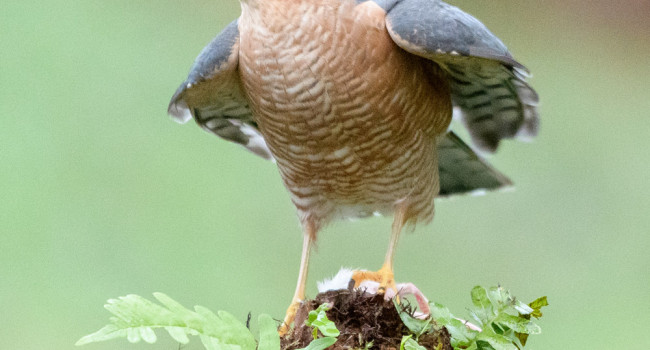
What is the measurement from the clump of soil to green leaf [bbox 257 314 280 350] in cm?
19

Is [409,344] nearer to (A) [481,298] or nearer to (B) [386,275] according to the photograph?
(A) [481,298]

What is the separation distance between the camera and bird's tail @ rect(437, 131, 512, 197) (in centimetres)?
324

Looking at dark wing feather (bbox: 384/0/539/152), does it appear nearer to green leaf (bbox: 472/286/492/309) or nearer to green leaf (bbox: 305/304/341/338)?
green leaf (bbox: 472/286/492/309)

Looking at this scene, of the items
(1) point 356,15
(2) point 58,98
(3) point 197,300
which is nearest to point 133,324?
(1) point 356,15

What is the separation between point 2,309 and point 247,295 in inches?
54.7

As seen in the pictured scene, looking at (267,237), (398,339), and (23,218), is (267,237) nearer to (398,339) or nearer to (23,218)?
(23,218)

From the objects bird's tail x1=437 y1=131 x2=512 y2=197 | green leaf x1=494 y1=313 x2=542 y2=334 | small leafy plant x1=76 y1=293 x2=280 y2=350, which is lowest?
bird's tail x1=437 y1=131 x2=512 y2=197

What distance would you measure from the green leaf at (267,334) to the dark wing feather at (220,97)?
1.02 m

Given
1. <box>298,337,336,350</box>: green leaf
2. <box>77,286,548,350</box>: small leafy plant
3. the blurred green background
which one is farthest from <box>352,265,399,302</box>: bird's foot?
the blurred green background

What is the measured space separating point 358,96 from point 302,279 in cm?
65

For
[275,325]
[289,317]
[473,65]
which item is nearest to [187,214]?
[289,317]

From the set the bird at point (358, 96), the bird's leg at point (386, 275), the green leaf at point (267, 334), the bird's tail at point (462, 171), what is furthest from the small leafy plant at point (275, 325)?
the bird's tail at point (462, 171)

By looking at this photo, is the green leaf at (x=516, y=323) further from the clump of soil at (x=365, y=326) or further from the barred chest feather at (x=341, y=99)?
the barred chest feather at (x=341, y=99)

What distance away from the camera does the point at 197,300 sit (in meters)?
4.83
